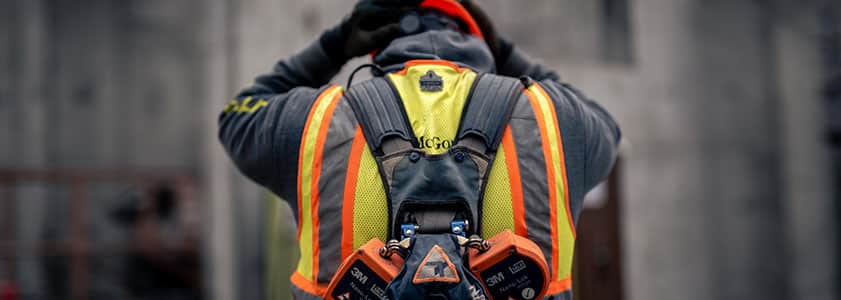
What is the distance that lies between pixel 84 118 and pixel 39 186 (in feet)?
3.14

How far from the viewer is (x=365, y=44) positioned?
2.05 meters

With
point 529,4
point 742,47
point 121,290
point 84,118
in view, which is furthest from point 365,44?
point 84,118

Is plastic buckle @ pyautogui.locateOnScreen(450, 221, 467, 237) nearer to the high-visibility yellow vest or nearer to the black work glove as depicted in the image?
the high-visibility yellow vest

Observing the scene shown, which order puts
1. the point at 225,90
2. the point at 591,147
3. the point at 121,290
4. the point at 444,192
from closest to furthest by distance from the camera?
the point at 444,192, the point at 591,147, the point at 225,90, the point at 121,290

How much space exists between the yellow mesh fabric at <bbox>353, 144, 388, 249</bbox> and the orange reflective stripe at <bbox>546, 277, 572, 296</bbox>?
1.41 ft

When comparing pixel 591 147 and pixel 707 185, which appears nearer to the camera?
pixel 591 147

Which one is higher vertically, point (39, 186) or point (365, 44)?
point (365, 44)

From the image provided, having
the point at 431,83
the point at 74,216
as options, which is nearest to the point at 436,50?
the point at 431,83

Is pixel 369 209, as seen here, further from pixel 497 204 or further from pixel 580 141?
pixel 580 141

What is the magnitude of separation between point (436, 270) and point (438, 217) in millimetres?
186

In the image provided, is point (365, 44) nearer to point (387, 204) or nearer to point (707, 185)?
point (387, 204)

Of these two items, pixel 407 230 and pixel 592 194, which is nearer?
pixel 407 230

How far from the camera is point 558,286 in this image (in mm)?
1875

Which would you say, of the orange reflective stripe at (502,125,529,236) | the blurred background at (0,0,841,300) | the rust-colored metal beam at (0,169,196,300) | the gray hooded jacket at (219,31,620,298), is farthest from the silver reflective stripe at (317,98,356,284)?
the rust-colored metal beam at (0,169,196,300)
